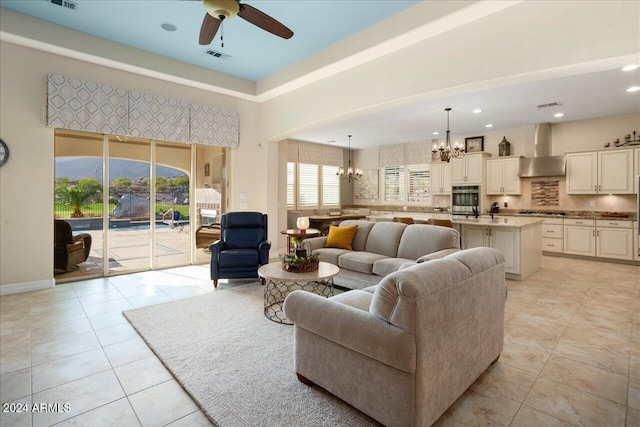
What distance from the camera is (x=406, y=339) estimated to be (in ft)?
5.37

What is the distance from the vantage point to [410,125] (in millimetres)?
7637

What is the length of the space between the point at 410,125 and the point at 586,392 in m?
6.36

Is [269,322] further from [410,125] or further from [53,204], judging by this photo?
[410,125]

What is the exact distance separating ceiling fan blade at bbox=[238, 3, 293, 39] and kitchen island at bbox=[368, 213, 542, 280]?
4.19 m

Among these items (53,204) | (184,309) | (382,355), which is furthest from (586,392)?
(53,204)

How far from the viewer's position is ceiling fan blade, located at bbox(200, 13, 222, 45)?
9.90 ft

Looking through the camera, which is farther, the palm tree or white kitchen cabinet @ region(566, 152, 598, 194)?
white kitchen cabinet @ region(566, 152, 598, 194)

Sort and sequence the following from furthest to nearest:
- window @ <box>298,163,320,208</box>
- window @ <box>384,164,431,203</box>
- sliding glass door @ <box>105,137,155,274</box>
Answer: window @ <box>384,164,431,203</box> < window @ <box>298,163,320,208</box> < sliding glass door @ <box>105,137,155,274</box>

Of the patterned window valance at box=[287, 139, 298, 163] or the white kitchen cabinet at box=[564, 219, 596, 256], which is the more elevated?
the patterned window valance at box=[287, 139, 298, 163]

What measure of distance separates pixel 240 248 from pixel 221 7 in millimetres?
3369

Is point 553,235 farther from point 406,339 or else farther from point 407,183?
point 406,339

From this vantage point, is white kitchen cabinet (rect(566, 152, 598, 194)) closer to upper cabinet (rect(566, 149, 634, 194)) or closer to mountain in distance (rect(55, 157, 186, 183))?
upper cabinet (rect(566, 149, 634, 194))

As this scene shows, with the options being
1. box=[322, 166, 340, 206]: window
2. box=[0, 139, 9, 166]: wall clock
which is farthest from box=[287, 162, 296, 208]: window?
box=[0, 139, 9, 166]: wall clock

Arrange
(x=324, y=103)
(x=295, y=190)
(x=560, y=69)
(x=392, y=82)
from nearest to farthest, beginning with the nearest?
(x=560, y=69), (x=392, y=82), (x=324, y=103), (x=295, y=190)
